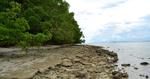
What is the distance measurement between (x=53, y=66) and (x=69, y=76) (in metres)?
4.24

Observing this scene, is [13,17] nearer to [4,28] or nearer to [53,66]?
[4,28]

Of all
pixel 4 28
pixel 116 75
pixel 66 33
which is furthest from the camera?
pixel 66 33

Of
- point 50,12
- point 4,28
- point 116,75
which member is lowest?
point 116,75

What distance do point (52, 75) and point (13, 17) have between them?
14637mm

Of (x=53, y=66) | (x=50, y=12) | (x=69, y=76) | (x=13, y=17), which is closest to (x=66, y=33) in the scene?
(x=50, y=12)

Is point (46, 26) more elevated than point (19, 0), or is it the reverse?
point (19, 0)

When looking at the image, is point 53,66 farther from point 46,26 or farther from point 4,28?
point 46,26

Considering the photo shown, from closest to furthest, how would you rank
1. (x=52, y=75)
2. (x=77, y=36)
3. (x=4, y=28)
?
1. (x=52, y=75)
2. (x=4, y=28)
3. (x=77, y=36)

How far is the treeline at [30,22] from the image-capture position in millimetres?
34812

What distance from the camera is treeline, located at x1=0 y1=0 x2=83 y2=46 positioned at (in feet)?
114

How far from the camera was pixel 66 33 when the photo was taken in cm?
6316

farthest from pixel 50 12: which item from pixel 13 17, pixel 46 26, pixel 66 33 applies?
pixel 13 17

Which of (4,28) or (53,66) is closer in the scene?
(53,66)

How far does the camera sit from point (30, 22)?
5000cm
